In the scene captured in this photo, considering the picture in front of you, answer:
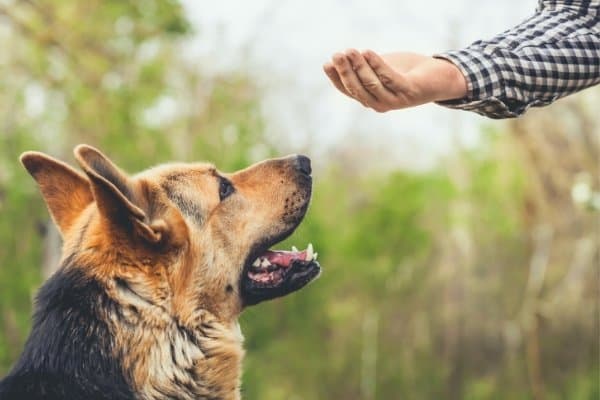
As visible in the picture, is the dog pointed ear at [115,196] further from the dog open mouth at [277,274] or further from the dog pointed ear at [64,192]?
the dog open mouth at [277,274]

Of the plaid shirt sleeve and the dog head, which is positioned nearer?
the plaid shirt sleeve

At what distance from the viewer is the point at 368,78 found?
9.45ft

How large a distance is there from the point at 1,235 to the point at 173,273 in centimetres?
937

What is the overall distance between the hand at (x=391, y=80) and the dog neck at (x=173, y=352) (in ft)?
4.31

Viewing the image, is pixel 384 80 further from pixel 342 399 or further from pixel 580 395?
pixel 342 399

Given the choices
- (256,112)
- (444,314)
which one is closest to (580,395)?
(444,314)

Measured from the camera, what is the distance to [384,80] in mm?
2895

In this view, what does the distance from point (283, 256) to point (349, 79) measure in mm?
1821

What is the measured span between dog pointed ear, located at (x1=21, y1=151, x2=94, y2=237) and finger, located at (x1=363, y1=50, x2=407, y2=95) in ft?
6.15

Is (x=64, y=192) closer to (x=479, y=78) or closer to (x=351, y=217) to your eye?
(x=479, y=78)

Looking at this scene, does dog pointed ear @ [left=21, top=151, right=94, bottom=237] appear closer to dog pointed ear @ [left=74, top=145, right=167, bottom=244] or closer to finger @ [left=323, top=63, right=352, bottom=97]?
dog pointed ear @ [left=74, top=145, right=167, bottom=244]

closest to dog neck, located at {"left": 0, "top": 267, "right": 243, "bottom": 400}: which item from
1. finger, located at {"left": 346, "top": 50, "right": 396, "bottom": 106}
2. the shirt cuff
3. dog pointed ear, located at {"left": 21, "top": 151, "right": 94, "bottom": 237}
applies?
dog pointed ear, located at {"left": 21, "top": 151, "right": 94, "bottom": 237}

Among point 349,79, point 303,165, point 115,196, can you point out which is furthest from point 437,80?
point 303,165

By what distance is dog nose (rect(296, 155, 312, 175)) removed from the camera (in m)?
4.68
